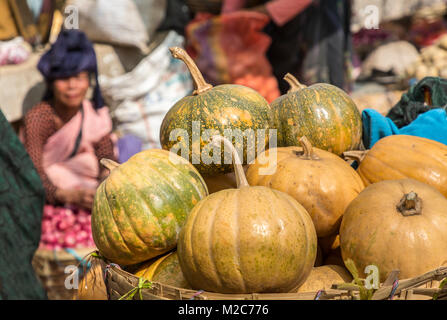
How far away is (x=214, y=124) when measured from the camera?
66.3 inches

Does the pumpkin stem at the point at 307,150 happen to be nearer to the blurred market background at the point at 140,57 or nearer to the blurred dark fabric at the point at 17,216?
the blurred dark fabric at the point at 17,216

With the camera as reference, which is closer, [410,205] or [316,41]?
[410,205]

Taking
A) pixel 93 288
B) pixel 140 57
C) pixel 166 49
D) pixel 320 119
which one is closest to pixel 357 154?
pixel 320 119

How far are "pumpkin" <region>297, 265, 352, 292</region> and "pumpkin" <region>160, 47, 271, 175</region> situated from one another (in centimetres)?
51

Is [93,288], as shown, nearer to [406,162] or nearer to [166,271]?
[166,271]

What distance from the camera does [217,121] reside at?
1.68m

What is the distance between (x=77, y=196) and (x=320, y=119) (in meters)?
2.69

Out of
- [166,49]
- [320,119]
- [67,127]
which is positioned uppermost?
[320,119]

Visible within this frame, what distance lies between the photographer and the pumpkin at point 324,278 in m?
1.43

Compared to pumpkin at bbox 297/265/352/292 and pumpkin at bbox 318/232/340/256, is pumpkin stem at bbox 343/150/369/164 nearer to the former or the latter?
pumpkin at bbox 318/232/340/256

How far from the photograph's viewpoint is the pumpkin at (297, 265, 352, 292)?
4.69 feet

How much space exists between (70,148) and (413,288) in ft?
11.5

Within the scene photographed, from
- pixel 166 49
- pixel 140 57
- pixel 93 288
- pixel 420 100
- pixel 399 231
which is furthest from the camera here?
pixel 140 57
